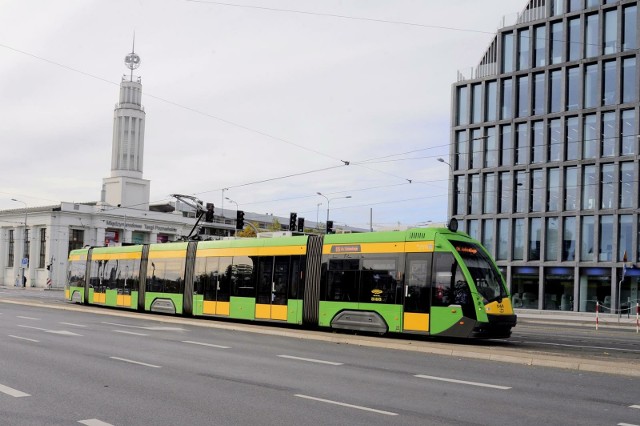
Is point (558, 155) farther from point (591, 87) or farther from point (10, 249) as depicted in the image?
point (10, 249)

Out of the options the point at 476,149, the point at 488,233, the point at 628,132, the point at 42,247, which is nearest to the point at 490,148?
the point at 476,149

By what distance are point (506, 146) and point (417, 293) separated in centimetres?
3625

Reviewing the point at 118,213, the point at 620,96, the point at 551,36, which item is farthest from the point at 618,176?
the point at 118,213

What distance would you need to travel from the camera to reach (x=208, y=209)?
36875mm

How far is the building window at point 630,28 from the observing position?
4631 centimetres

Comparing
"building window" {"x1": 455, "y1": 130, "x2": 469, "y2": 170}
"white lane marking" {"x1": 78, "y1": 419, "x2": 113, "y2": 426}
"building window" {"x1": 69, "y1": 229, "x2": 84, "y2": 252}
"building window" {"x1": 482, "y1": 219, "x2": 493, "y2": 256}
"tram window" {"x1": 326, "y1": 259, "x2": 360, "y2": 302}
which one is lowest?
"white lane marking" {"x1": 78, "y1": 419, "x2": 113, "y2": 426}

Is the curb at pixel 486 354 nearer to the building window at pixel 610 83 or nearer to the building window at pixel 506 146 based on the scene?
the building window at pixel 506 146

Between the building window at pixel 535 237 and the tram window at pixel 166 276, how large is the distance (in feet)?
100

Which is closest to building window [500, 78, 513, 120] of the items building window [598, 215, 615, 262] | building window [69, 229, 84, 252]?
building window [598, 215, 615, 262]

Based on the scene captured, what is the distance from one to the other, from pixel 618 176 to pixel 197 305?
32.2 metres

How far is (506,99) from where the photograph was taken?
53375 millimetres

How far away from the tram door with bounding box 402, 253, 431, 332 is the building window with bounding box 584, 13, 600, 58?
116 ft

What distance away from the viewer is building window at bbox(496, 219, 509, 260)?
52.1m

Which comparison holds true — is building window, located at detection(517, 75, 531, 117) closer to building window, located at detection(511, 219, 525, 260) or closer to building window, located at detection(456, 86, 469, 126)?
building window, located at detection(456, 86, 469, 126)
